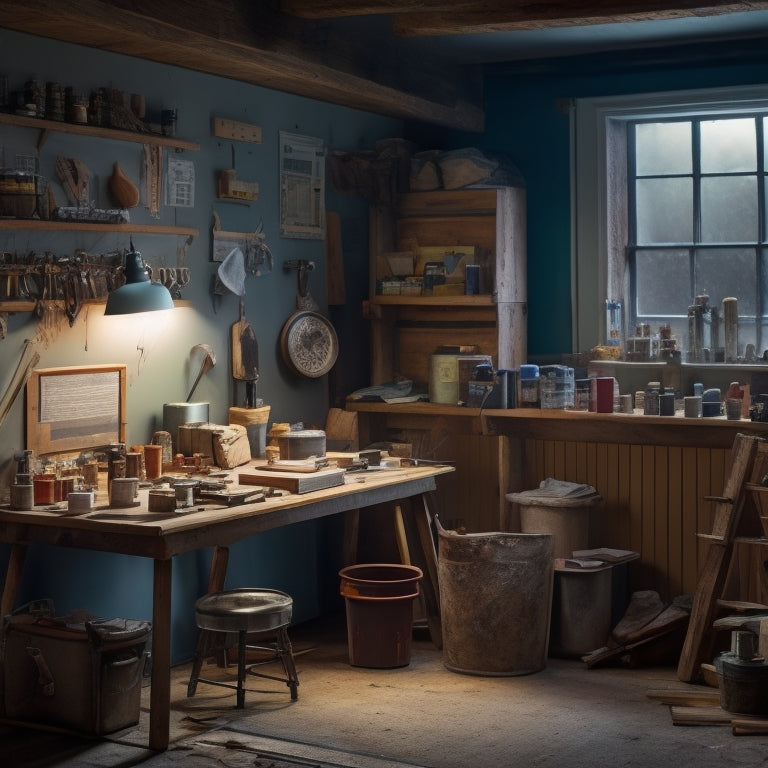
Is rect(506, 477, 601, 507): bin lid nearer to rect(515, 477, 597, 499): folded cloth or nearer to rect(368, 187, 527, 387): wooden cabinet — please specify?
rect(515, 477, 597, 499): folded cloth

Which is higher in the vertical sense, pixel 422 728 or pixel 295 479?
pixel 295 479

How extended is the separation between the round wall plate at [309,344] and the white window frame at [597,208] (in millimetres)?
1361

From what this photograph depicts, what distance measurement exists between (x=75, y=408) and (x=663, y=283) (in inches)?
130

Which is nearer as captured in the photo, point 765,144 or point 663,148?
point 765,144

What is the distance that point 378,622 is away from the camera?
5910 mm

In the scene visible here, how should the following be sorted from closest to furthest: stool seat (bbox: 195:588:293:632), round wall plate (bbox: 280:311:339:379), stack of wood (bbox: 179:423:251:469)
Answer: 1. stool seat (bbox: 195:588:293:632)
2. stack of wood (bbox: 179:423:251:469)
3. round wall plate (bbox: 280:311:339:379)

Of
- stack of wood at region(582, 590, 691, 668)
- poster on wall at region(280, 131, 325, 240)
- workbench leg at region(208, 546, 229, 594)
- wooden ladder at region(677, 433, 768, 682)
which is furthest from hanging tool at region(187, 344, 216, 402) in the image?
wooden ladder at region(677, 433, 768, 682)

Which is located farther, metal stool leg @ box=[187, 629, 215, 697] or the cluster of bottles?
the cluster of bottles

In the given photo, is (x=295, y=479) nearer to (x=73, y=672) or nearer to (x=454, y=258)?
(x=73, y=672)

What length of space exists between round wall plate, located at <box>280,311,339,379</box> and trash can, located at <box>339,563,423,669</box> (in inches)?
47.2

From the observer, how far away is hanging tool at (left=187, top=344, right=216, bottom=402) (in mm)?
5957

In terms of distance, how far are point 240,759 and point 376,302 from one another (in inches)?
118

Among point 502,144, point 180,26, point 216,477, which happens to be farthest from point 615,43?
point 216,477

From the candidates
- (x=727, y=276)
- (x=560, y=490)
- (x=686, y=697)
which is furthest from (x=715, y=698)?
(x=727, y=276)
